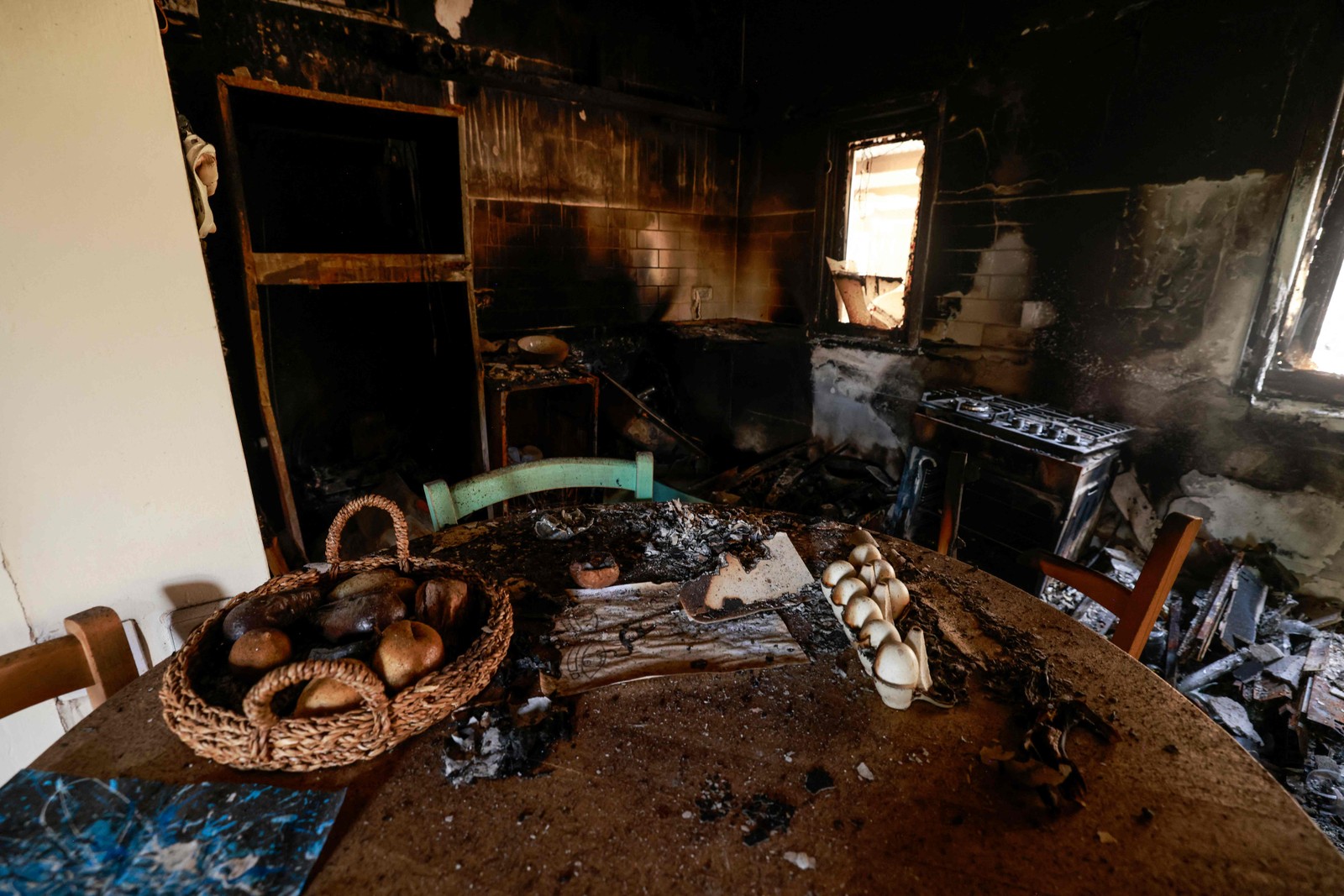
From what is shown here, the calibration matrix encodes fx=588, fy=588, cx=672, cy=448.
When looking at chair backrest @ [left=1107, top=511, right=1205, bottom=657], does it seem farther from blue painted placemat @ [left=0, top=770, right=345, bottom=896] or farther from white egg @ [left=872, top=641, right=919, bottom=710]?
blue painted placemat @ [left=0, top=770, right=345, bottom=896]

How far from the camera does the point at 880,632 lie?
117cm

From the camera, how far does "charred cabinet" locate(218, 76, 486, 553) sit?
9.95 ft

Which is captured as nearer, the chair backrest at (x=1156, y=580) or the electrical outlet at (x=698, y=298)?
the chair backrest at (x=1156, y=580)

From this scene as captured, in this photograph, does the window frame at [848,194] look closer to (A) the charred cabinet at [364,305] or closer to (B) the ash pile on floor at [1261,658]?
(B) the ash pile on floor at [1261,658]

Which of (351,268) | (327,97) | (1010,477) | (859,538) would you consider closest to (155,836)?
(859,538)

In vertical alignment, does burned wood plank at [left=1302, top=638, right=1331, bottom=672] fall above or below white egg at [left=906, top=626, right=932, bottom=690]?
below

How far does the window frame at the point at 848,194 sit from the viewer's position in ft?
13.1

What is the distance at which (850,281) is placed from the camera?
15.7 feet

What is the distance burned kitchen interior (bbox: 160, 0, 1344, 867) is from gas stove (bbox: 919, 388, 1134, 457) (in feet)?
0.11

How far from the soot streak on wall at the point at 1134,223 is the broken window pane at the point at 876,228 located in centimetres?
46

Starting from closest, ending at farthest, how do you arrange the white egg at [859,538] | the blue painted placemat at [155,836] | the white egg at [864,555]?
1. the blue painted placemat at [155,836]
2. the white egg at [864,555]
3. the white egg at [859,538]

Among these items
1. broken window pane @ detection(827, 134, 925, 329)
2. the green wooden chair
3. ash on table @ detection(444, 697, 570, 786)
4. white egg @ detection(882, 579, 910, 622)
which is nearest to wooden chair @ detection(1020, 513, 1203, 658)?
white egg @ detection(882, 579, 910, 622)

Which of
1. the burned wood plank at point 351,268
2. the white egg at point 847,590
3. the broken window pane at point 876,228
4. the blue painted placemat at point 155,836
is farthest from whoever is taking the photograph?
the broken window pane at point 876,228

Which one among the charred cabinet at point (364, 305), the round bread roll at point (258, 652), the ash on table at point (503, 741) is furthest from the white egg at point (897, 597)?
the charred cabinet at point (364, 305)
